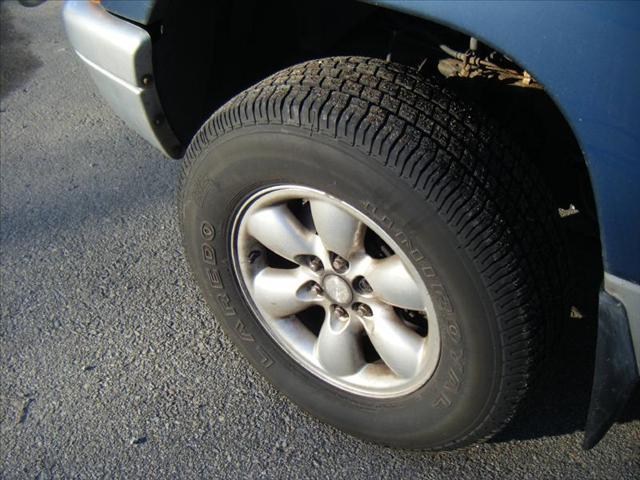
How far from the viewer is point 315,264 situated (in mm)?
1974

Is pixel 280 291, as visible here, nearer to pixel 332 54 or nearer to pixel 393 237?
pixel 393 237

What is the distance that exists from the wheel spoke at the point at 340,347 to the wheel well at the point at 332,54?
0.57 metres

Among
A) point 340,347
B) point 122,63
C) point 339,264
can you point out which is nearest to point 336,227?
point 339,264

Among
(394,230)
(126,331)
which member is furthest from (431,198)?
(126,331)

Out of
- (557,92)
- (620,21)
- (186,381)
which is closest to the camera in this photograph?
(620,21)

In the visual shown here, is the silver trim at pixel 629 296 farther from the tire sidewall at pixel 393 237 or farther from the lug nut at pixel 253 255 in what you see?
the lug nut at pixel 253 255

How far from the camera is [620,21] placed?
1.29 metres

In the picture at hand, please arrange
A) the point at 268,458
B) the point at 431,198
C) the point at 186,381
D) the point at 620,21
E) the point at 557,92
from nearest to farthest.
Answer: the point at 620,21 → the point at 557,92 → the point at 431,198 → the point at 268,458 → the point at 186,381

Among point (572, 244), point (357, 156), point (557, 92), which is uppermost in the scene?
point (557, 92)

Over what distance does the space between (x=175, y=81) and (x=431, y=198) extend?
0.99 metres

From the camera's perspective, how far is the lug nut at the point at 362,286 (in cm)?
190

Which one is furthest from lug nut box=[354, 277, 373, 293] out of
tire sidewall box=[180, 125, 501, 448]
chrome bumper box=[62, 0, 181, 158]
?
chrome bumper box=[62, 0, 181, 158]

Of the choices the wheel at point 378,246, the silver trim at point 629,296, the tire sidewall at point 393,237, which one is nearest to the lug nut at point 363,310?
the wheel at point 378,246

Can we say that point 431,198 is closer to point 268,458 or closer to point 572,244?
point 268,458
